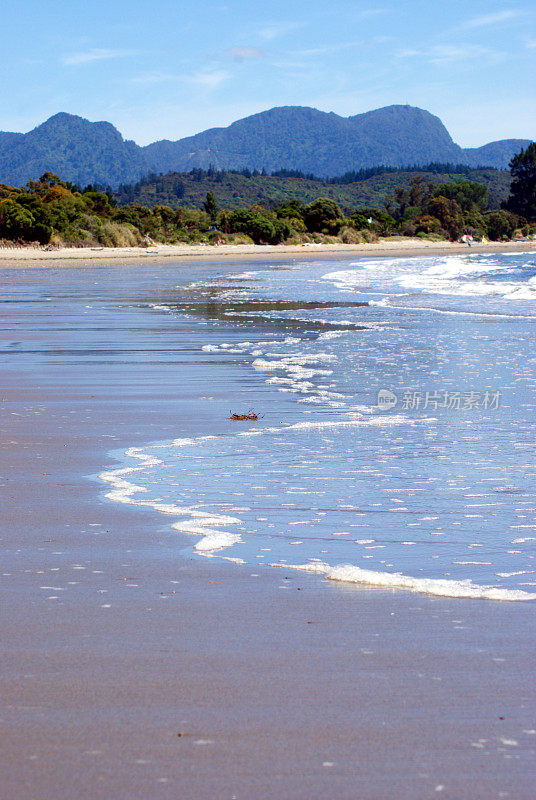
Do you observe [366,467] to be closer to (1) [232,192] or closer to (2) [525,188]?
(2) [525,188]

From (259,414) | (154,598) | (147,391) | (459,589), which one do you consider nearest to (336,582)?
(459,589)

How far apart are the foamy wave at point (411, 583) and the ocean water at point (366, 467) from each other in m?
0.01

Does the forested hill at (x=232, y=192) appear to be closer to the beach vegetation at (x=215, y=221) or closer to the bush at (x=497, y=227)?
the bush at (x=497, y=227)

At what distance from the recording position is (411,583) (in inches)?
148

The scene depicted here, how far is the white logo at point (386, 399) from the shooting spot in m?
8.30

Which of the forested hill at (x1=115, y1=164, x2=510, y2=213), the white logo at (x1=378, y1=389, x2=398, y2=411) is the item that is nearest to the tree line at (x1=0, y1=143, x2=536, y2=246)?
the forested hill at (x1=115, y1=164, x2=510, y2=213)

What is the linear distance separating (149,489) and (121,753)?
9.88 feet

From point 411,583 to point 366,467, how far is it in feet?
7.14

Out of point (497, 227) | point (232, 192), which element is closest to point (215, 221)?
point (497, 227)

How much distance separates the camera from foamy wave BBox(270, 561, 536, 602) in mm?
3625

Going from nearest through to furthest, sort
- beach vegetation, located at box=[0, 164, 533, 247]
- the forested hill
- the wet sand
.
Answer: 1. the wet sand
2. beach vegetation, located at box=[0, 164, 533, 247]
3. the forested hill

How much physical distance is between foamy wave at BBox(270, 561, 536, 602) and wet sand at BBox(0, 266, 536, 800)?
9 cm
